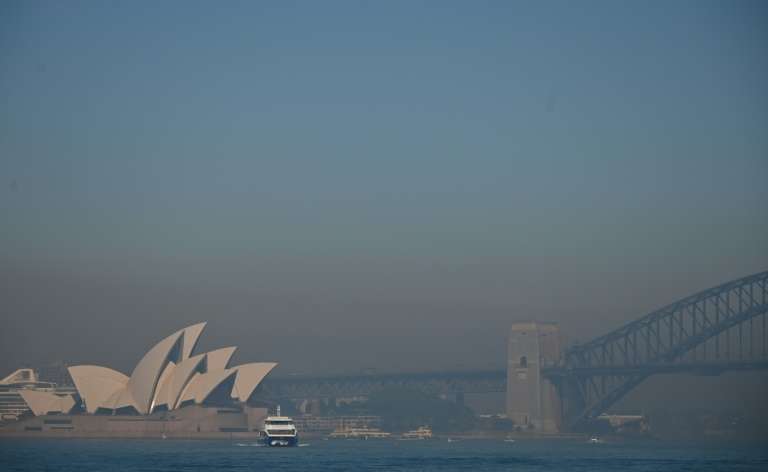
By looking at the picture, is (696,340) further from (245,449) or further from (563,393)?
(245,449)

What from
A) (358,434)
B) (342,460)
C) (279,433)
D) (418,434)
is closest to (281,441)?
(279,433)

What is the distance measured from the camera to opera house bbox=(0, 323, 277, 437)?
442 feet

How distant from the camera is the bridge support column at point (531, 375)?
158 metres

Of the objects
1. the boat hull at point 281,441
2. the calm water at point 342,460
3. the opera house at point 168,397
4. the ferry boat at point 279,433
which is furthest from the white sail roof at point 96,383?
the calm water at point 342,460

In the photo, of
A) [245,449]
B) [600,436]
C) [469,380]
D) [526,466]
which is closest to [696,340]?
[600,436]

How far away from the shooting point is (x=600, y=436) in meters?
155

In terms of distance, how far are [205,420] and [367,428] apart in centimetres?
3831

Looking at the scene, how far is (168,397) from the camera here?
137 meters

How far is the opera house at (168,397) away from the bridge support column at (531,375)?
31.2 m

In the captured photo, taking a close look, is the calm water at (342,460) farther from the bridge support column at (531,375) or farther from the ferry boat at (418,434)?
the ferry boat at (418,434)

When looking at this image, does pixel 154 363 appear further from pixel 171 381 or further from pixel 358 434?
pixel 358 434

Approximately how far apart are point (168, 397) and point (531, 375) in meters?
43.8

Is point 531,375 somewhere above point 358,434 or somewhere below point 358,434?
above

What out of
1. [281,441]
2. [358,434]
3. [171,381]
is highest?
[171,381]
